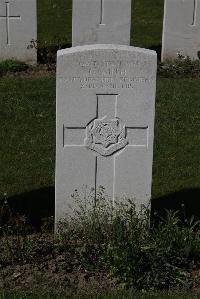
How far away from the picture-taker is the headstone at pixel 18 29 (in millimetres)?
12984

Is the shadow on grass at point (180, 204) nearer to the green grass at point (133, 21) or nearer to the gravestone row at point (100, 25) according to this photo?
the gravestone row at point (100, 25)

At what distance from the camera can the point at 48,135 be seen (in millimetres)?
9500

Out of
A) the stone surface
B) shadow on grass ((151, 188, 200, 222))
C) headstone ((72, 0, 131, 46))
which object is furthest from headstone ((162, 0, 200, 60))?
the stone surface

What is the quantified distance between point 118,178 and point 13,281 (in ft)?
4.45

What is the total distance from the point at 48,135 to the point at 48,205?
226 cm

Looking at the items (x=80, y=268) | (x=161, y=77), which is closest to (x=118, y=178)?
(x=80, y=268)

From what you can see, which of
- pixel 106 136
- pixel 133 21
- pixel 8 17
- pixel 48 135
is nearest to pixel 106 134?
pixel 106 136

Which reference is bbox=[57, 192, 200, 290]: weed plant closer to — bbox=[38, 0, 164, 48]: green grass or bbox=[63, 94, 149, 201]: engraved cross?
bbox=[63, 94, 149, 201]: engraved cross

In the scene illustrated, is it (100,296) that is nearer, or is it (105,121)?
(100,296)

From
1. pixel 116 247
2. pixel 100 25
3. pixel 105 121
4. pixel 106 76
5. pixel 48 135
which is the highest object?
pixel 100 25

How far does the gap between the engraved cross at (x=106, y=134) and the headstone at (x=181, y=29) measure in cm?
756

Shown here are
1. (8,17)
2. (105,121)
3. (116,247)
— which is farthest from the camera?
(8,17)

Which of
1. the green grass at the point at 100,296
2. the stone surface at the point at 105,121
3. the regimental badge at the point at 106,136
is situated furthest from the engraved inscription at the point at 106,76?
the green grass at the point at 100,296

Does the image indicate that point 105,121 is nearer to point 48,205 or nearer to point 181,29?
point 48,205
